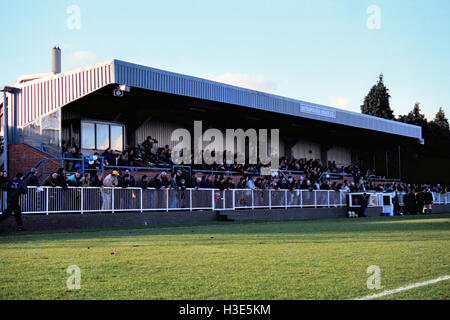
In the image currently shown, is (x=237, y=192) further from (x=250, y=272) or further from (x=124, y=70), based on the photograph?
(x=250, y=272)

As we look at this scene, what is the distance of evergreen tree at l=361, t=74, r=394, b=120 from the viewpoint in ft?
262

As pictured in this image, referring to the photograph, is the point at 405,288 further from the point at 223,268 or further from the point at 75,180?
the point at 75,180

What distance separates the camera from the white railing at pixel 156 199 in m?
19.6

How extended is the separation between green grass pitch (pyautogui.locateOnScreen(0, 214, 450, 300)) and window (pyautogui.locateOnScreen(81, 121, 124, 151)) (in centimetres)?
1904

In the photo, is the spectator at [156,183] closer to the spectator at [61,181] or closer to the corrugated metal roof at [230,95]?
the spectator at [61,181]

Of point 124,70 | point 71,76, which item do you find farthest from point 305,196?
point 71,76

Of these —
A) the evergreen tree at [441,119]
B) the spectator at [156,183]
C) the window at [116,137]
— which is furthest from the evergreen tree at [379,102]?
the spectator at [156,183]

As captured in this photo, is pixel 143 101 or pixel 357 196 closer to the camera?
pixel 143 101

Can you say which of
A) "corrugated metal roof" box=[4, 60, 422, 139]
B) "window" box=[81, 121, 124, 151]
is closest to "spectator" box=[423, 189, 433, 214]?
"corrugated metal roof" box=[4, 60, 422, 139]

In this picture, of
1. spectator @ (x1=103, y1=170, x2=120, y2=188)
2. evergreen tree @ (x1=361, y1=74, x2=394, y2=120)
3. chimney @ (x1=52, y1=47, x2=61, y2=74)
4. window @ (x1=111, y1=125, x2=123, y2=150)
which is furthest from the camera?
evergreen tree @ (x1=361, y1=74, x2=394, y2=120)

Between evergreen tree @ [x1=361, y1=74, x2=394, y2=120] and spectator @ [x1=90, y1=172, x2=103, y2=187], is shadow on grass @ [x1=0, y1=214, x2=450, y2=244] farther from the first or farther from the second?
evergreen tree @ [x1=361, y1=74, x2=394, y2=120]

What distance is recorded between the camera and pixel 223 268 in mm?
8453

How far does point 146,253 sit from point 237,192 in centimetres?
1655

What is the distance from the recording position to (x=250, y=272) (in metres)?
7.99
